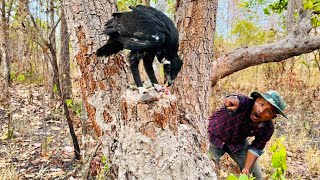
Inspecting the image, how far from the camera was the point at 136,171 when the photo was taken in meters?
1.95

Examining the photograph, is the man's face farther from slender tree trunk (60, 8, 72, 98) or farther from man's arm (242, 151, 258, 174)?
slender tree trunk (60, 8, 72, 98)

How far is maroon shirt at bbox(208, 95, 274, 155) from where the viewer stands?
11.1 feet

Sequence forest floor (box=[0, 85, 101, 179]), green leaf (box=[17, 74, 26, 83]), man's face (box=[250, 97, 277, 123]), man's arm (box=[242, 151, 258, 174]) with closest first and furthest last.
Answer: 1. man's face (box=[250, 97, 277, 123])
2. man's arm (box=[242, 151, 258, 174])
3. forest floor (box=[0, 85, 101, 179])
4. green leaf (box=[17, 74, 26, 83])

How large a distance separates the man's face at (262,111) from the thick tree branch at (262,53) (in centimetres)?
105

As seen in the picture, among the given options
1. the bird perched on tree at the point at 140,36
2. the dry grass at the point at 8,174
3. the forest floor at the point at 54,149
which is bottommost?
the forest floor at the point at 54,149

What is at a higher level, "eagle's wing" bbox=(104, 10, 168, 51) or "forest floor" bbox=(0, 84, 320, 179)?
"eagle's wing" bbox=(104, 10, 168, 51)

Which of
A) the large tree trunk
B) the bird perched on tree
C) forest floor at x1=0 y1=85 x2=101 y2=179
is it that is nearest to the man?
the large tree trunk

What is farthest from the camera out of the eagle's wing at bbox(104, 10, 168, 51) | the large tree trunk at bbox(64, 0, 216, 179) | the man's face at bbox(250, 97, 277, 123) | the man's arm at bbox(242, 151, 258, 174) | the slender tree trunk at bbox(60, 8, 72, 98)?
the slender tree trunk at bbox(60, 8, 72, 98)

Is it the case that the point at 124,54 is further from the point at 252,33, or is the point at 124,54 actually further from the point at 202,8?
the point at 252,33

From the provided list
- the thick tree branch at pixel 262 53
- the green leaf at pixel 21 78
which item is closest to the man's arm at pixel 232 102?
the thick tree branch at pixel 262 53

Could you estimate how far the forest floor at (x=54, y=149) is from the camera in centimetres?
379

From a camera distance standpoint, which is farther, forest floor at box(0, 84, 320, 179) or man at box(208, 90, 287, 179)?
forest floor at box(0, 84, 320, 179)

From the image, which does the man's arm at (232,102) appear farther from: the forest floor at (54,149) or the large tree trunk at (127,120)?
the forest floor at (54,149)

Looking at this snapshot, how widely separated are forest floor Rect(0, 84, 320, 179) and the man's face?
869mm
